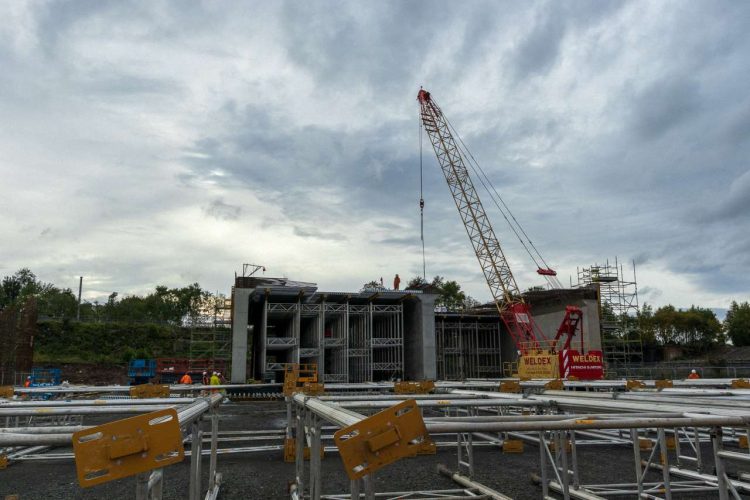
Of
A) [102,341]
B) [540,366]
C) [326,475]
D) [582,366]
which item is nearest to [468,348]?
[540,366]

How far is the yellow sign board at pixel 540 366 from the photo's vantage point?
96.9 feet

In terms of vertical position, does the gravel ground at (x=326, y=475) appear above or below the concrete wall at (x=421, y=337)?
below

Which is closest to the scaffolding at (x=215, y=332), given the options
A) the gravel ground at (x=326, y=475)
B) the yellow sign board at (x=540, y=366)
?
the yellow sign board at (x=540, y=366)

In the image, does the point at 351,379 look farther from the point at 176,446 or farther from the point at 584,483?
the point at 176,446

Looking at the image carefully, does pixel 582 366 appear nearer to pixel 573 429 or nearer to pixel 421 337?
pixel 421 337

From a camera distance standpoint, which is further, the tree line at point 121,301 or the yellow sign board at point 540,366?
the tree line at point 121,301

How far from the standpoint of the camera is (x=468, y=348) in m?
46.2

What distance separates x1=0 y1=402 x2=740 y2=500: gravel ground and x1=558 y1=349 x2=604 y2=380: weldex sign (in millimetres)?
16579

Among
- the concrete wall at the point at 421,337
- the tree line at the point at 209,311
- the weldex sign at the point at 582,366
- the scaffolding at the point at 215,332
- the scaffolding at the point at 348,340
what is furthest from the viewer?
the tree line at the point at 209,311

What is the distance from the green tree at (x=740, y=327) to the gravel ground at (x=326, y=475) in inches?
3521

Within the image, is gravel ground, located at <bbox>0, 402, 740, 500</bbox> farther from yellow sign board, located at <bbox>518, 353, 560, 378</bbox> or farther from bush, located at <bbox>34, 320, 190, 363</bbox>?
bush, located at <bbox>34, 320, 190, 363</bbox>

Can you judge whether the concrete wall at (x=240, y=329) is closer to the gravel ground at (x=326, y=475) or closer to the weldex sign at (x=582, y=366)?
the weldex sign at (x=582, y=366)

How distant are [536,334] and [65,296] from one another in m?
88.5

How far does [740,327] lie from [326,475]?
9615 centimetres
